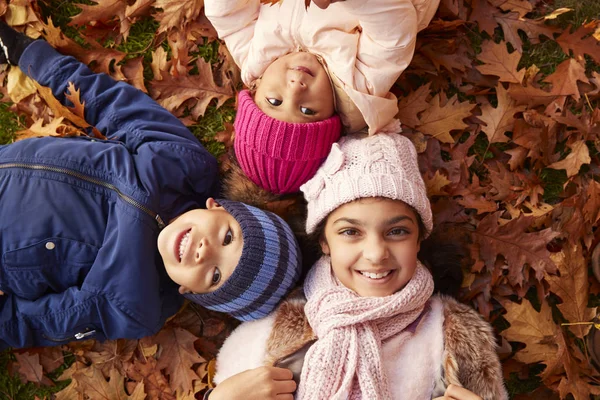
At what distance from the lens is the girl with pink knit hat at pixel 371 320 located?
2.54 m

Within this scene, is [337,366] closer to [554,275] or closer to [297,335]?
[297,335]

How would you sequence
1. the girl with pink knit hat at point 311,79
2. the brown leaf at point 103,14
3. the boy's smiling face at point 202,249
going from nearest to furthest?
the boy's smiling face at point 202,249
the girl with pink knit hat at point 311,79
the brown leaf at point 103,14

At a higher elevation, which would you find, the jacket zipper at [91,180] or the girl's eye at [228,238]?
the jacket zipper at [91,180]

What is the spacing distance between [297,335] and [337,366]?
0.91ft

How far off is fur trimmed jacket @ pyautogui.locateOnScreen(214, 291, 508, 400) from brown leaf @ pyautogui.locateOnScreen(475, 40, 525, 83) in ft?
4.43

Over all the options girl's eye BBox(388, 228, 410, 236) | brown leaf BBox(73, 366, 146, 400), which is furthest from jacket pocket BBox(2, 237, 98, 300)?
girl's eye BBox(388, 228, 410, 236)

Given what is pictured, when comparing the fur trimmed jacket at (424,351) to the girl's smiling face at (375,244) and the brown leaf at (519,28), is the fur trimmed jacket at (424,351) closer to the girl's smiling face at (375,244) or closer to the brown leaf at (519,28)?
the girl's smiling face at (375,244)

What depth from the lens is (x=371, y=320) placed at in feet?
8.59

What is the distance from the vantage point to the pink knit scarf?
2.52 m

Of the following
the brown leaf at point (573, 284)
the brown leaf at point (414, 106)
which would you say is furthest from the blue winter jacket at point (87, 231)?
the brown leaf at point (573, 284)

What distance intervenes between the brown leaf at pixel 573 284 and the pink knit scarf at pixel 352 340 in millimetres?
789

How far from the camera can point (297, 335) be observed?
8.91ft

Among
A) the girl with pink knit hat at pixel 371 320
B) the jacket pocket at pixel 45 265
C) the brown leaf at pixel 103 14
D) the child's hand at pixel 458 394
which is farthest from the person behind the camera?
the brown leaf at pixel 103 14

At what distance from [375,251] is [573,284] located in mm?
1178
